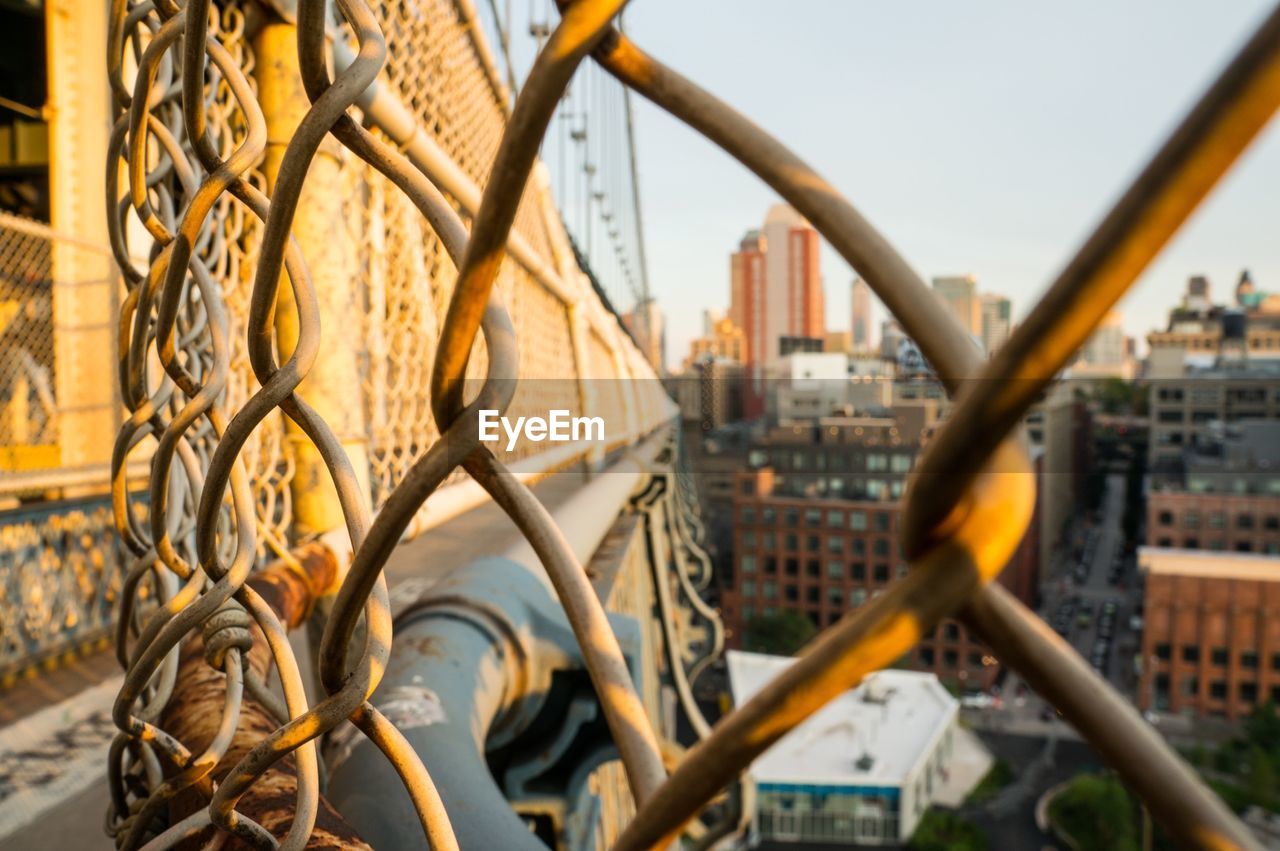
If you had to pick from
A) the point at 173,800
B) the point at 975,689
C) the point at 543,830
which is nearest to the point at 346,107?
the point at 173,800

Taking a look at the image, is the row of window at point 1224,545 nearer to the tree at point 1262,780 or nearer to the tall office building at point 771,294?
the tree at point 1262,780

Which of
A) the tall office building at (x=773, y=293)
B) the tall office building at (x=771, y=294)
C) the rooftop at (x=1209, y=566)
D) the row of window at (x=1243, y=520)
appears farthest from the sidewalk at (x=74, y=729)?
the row of window at (x=1243, y=520)

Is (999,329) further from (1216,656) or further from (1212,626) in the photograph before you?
(1216,656)

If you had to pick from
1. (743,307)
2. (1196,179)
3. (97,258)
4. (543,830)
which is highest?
(743,307)

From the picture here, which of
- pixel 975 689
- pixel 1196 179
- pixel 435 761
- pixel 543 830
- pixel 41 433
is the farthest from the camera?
pixel 975 689

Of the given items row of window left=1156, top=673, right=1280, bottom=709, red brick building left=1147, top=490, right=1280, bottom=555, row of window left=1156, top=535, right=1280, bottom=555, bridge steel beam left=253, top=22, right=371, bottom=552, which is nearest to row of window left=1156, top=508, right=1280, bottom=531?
red brick building left=1147, top=490, right=1280, bottom=555

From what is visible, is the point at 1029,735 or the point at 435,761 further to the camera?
the point at 1029,735

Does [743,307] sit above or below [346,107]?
above

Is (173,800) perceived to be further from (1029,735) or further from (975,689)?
(975,689)
